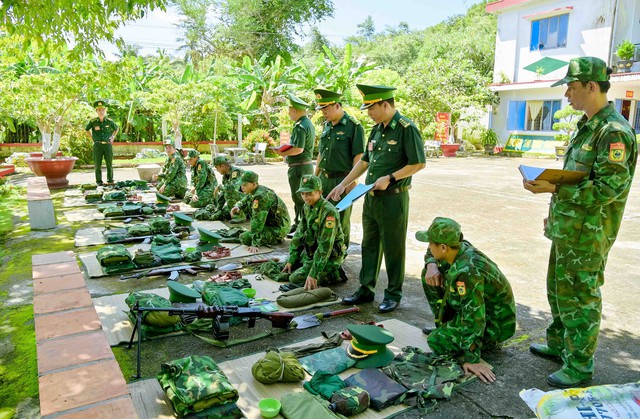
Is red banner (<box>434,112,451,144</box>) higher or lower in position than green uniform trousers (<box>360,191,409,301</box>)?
higher

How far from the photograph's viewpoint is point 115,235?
6.46 m

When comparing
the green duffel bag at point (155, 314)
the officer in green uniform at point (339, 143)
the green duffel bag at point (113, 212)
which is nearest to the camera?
the green duffel bag at point (155, 314)

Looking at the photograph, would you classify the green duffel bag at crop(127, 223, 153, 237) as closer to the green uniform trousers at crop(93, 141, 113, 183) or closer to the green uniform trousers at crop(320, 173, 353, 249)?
the green uniform trousers at crop(320, 173, 353, 249)

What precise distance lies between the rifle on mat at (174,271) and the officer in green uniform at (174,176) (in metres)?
4.75

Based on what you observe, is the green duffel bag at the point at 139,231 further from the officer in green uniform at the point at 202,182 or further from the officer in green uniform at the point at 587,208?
the officer in green uniform at the point at 587,208

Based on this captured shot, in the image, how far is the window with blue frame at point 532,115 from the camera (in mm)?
20141

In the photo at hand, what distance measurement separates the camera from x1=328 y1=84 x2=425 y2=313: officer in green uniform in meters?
3.94

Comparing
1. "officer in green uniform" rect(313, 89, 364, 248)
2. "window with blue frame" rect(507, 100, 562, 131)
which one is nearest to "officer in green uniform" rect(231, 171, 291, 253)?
"officer in green uniform" rect(313, 89, 364, 248)

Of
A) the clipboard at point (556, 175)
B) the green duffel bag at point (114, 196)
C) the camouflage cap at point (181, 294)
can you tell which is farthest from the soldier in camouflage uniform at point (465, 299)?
the green duffel bag at point (114, 196)

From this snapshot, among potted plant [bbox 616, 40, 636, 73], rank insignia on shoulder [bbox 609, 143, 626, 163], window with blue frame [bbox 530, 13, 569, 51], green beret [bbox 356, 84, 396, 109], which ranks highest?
window with blue frame [bbox 530, 13, 569, 51]

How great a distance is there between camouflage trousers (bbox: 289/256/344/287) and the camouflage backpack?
1.95 meters

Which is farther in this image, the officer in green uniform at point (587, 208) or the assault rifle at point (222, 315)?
the assault rifle at point (222, 315)

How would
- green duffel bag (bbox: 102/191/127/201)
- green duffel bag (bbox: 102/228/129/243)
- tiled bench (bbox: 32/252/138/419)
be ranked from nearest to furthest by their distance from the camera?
tiled bench (bbox: 32/252/138/419) → green duffel bag (bbox: 102/228/129/243) → green duffel bag (bbox: 102/191/127/201)

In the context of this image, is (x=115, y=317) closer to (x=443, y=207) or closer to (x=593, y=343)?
(x=593, y=343)
